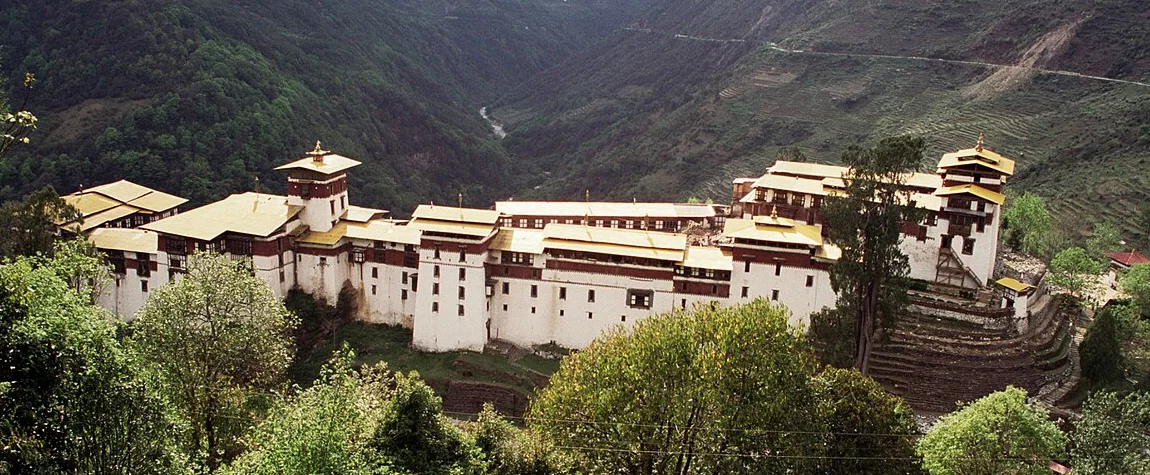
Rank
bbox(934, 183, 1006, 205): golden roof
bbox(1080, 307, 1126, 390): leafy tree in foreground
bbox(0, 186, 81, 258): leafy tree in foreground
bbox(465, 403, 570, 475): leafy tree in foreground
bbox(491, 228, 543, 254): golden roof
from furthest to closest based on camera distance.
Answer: bbox(491, 228, 543, 254): golden roof
bbox(934, 183, 1006, 205): golden roof
bbox(0, 186, 81, 258): leafy tree in foreground
bbox(1080, 307, 1126, 390): leafy tree in foreground
bbox(465, 403, 570, 475): leafy tree in foreground

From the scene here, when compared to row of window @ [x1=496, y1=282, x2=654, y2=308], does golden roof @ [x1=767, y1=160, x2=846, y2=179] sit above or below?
above

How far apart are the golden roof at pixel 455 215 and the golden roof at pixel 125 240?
469 inches

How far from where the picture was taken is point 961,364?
1389 inches

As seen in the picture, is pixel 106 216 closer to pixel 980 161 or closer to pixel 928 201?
pixel 928 201

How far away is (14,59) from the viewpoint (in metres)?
67.4

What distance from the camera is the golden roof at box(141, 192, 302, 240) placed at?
124 ft

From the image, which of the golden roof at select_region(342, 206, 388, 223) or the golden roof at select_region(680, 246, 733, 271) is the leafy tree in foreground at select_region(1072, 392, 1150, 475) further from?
the golden roof at select_region(342, 206, 388, 223)

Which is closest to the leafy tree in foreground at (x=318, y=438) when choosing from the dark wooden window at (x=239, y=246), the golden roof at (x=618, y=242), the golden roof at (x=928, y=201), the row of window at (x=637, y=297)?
the golden roof at (x=618, y=242)

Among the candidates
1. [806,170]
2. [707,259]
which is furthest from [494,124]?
[707,259]

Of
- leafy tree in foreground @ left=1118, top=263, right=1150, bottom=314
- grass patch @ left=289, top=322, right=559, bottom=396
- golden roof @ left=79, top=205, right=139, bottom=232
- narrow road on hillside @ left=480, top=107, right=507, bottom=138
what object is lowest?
grass patch @ left=289, top=322, right=559, bottom=396

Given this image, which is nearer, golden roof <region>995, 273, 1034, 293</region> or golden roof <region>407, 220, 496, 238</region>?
golden roof <region>995, 273, 1034, 293</region>

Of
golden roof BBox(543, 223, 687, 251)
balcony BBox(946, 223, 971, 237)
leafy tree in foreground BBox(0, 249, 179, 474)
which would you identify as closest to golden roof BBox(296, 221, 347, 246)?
golden roof BBox(543, 223, 687, 251)

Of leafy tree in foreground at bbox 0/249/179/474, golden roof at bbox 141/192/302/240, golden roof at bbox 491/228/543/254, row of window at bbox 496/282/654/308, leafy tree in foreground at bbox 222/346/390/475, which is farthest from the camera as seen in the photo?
golden roof at bbox 491/228/543/254

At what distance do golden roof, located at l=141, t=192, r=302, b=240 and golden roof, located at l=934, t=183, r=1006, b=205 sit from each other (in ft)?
97.6
